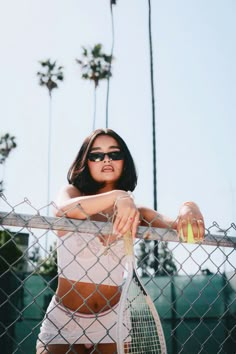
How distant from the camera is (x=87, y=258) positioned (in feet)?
6.74

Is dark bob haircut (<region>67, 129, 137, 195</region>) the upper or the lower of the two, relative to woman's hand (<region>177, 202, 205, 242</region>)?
upper

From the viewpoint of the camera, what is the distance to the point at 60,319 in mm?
2027

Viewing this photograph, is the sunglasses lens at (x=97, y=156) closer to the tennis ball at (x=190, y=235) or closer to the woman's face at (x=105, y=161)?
the woman's face at (x=105, y=161)

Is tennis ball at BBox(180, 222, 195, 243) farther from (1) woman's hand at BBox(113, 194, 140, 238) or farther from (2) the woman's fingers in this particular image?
(1) woman's hand at BBox(113, 194, 140, 238)

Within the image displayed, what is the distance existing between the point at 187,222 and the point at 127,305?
1.59ft

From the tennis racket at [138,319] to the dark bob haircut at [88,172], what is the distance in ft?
2.10

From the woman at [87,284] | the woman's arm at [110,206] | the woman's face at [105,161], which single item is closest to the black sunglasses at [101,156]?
the woman's face at [105,161]

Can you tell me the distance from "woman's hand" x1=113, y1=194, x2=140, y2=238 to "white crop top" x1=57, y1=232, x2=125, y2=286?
305 millimetres

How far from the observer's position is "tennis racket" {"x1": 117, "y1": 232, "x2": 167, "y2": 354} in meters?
1.66

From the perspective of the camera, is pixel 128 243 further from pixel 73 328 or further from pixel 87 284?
pixel 73 328

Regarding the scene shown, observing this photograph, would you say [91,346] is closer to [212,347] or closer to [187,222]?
[187,222]

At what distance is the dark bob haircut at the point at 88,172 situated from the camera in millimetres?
2303

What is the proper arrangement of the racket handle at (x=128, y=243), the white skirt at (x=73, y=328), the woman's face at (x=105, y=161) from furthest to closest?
the woman's face at (x=105, y=161) → the white skirt at (x=73, y=328) → the racket handle at (x=128, y=243)

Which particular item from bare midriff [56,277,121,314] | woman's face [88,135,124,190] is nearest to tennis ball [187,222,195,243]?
bare midriff [56,277,121,314]
